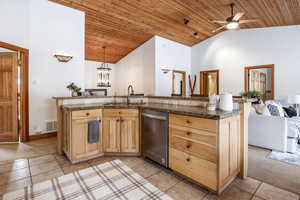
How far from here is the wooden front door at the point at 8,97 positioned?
3402mm

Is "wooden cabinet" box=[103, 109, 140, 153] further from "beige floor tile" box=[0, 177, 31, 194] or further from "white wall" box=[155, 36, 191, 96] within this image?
"white wall" box=[155, 36, 191, 96]

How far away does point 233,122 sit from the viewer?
72.9 inches

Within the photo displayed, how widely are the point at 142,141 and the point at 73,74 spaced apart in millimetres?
2976

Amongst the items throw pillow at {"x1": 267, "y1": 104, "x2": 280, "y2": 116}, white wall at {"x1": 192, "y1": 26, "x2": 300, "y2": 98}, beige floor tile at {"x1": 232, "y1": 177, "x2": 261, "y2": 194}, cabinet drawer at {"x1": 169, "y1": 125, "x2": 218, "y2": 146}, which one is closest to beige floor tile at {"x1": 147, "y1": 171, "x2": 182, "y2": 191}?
cabinet drawer at {"x1": 169, "y1": 125, "x2": 218, "y2": 146}

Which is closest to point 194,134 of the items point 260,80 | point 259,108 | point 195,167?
point 195,167

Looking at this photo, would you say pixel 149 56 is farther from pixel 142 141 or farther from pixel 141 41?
pixel 142 141

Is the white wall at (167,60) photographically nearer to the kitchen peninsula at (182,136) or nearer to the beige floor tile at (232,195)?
the kitchen peninsula at (182,136)

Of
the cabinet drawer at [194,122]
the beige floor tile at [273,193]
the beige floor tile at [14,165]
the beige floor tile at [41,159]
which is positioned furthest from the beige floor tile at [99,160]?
the beige floor tile at [273,193]

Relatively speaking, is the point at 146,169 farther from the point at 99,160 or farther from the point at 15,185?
the point at 15,185

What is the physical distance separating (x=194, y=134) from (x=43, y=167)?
2317mm

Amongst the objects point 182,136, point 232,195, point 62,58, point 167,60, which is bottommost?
point 232,195

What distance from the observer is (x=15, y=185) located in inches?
72.7

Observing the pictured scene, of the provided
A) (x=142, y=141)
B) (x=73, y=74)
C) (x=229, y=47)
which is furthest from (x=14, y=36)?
→ (x=229, y=47)

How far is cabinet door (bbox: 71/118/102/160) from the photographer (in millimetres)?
2348
